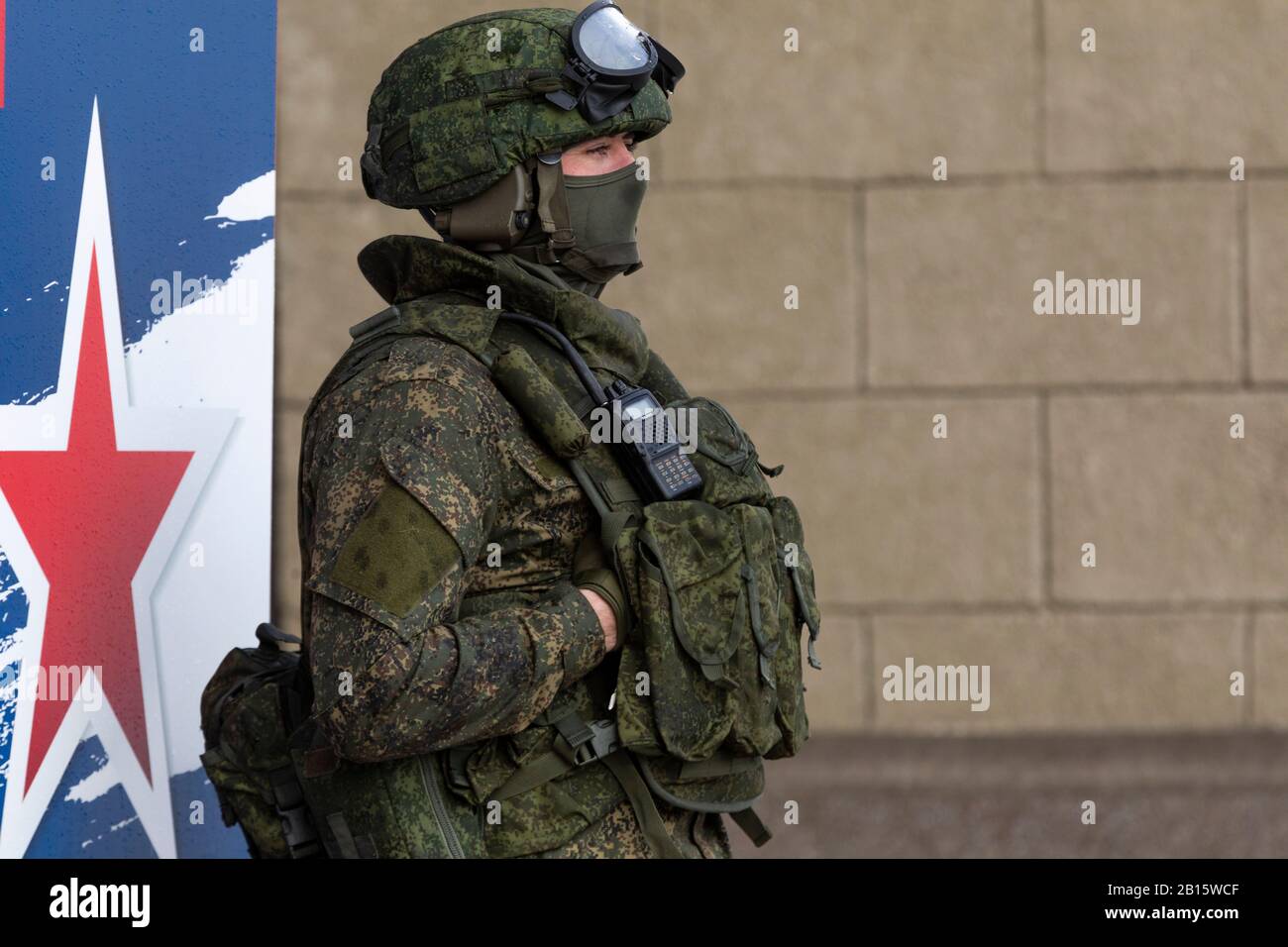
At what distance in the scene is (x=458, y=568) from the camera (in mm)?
2205

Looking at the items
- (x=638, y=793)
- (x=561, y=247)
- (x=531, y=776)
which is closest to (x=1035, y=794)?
(x=638, y=793)

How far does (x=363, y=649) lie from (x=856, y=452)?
2.33 m

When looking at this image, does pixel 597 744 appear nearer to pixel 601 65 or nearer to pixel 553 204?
pixel 553 204

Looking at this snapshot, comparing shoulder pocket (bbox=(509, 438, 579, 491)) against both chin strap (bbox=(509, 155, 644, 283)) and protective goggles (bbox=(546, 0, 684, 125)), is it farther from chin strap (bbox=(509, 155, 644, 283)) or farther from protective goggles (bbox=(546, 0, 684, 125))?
protective goggles (bbox=(546, 0, 684, 125))

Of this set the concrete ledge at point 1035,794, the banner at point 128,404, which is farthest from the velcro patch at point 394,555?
the concrete ledge at point 1035,794

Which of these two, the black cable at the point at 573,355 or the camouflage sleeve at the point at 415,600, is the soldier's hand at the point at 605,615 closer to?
the camouflage sleeve at the point at 415,600

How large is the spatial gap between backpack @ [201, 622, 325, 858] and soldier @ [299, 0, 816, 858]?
0.21 feet

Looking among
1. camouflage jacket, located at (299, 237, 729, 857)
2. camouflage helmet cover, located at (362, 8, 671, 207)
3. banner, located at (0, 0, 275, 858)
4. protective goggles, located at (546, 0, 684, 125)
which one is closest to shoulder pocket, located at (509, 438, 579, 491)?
camouflage jacket, located at (299, 237, 729, 857)

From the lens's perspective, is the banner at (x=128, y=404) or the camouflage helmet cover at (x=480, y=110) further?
the banner at (x=128, y=404)

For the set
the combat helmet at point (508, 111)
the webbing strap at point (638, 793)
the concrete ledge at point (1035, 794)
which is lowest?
the concrete ledge at point (1035, 794)

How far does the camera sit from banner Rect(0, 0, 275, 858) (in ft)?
10.1

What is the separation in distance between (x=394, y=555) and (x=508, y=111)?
29.7 inches

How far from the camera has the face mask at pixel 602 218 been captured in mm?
2559

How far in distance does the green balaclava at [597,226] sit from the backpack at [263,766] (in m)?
0.78
